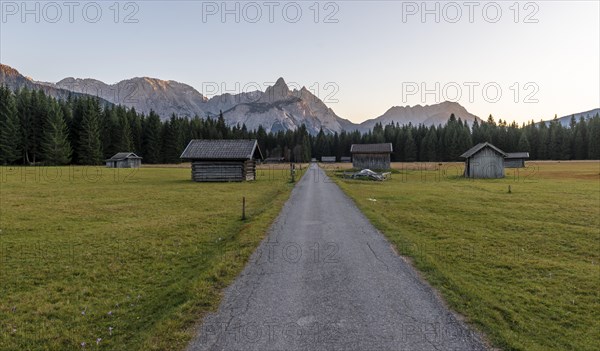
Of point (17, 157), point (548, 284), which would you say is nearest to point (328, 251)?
point (548, 284)

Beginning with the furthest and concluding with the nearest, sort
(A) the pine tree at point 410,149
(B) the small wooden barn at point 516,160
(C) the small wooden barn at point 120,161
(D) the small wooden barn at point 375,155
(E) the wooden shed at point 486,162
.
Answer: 1. (A) the pine tree at point 410,149
2. (B) the small wooden barn at point 516,160
3. (C) the small wooden barn at point 120,161
4. (D) the small wooden barn at point 375,155
5. (E) the wooden shed at point 486,162

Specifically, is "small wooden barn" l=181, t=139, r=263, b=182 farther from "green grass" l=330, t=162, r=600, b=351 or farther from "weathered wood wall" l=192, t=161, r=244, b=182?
"green grass" l=330, t=162, r=600, b=351

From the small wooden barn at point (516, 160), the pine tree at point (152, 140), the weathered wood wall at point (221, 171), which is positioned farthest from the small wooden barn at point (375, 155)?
the pine tree at point (152, 140)

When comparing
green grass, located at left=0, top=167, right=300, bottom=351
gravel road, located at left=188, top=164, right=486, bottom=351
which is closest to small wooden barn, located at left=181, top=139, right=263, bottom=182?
green grass, located at left=0, top=167, right=300, bottom=351

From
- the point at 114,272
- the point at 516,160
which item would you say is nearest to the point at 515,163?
the point at 516,160

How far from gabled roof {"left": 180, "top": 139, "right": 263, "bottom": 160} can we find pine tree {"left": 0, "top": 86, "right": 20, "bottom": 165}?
172 feet

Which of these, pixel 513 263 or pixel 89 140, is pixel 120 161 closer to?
pixel 89 140

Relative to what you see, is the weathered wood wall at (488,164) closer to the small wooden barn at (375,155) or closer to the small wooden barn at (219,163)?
the small wooden barn at (375,155)

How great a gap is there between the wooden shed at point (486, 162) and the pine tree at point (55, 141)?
85.3m

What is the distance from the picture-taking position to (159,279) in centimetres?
954

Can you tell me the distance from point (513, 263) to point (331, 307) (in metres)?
7.55

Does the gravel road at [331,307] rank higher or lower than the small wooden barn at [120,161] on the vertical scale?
lower

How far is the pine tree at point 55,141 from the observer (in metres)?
73.8

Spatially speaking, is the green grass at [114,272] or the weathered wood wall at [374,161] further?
the weathered wood wall at [374,161]
